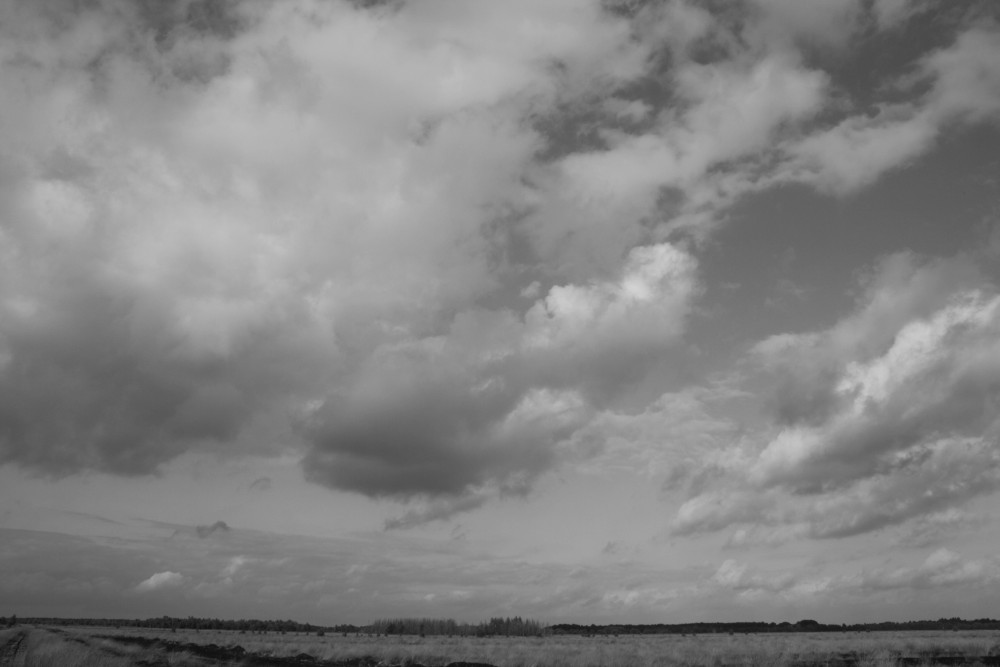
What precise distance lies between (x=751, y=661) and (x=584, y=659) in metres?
9.11

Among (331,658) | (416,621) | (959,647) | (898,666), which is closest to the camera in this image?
(898,666)

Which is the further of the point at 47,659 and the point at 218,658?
the point at 218,658

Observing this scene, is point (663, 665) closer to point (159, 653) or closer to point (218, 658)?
point (218, 658)

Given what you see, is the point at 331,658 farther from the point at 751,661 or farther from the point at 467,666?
the point at 751,661

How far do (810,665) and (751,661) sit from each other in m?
2.84

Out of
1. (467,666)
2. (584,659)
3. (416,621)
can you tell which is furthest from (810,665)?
(416,621)

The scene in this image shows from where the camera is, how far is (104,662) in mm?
34750

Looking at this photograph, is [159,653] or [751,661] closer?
[751,661]

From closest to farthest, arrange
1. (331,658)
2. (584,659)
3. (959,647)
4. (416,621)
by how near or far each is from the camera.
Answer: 1. (584,659)
2. (959,647)
3. (331,658)
4. (416,621)

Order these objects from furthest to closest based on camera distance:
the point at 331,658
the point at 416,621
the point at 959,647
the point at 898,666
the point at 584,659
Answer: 1. the point at 416,621
2. the point at 331,658
3. the point at 959,647
4. the point at 584,659
5. the point at 898,666

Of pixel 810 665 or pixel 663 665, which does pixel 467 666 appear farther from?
pixel 810 665

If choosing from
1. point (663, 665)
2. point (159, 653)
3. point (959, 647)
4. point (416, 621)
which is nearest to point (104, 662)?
point (159, 653)

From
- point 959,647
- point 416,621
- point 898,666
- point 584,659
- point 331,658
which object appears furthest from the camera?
point 416,621

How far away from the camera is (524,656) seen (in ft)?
150
